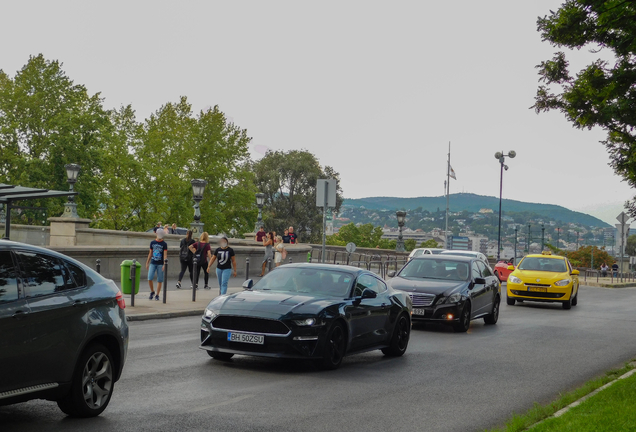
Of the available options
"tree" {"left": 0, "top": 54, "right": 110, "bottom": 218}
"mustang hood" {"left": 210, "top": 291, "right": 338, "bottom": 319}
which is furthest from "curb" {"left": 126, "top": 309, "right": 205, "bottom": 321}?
"tree" {"left": 0, "top": 54, "right": 110, "bottom": 218}

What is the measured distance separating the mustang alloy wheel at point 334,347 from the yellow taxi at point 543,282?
16.1m

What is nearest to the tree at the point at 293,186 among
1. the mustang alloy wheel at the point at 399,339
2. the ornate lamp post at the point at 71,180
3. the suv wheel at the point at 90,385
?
the ornate lamp post at the point at 71,180

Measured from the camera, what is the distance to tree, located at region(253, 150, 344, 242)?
319ft

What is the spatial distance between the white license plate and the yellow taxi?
56.9ft

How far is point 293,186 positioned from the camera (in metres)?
98.8

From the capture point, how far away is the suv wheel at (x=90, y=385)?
7402 millimetres

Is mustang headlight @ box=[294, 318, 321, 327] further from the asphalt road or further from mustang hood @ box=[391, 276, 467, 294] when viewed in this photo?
mustang hood @ box=[391, 276, 467, 294]

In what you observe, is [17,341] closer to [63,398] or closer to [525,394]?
[63,398]

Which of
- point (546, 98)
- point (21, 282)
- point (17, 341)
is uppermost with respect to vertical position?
point (546, 98)

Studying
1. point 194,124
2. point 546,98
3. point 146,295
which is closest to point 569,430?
point 546,98

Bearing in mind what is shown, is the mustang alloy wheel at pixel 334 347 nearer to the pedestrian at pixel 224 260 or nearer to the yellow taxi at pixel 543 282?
the pedestrian at pixel 224 260

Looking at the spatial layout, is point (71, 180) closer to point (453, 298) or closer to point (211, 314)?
point (453, 298)

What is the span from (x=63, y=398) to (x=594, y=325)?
1660 centimetres

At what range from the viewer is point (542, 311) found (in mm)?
25656
